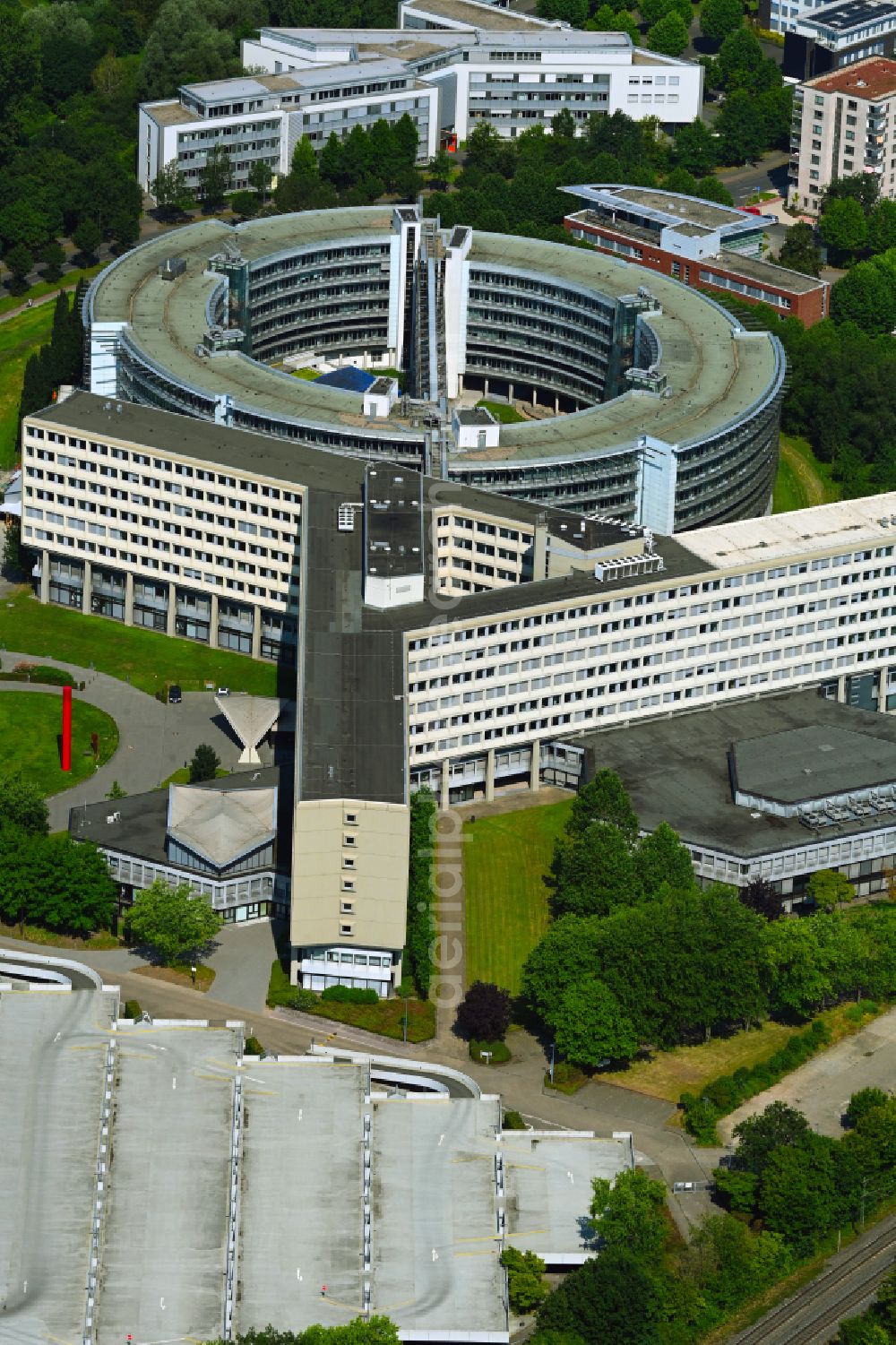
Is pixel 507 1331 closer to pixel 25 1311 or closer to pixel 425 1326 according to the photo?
→ pixel 425 1326

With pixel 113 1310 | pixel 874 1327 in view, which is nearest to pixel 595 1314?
pixel 874 1327

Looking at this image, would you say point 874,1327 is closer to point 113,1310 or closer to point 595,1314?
point 595,1314

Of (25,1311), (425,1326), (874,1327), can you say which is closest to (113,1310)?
(25,1311)

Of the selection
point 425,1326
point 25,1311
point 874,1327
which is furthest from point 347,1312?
point 874,1327

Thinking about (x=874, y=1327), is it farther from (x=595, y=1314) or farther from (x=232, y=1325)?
(x=232, y=1325)

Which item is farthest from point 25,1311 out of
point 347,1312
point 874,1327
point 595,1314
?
point 874,1327
